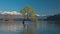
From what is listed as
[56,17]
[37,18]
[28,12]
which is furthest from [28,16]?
[56,17]

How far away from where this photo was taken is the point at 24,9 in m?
13.2

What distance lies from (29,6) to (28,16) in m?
0.85

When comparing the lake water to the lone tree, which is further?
the lone tree

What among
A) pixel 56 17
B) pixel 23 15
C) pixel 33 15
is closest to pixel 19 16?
pixel 23 15

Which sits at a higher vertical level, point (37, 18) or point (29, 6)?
point (29, 6)

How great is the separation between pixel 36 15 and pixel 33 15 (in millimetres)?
264

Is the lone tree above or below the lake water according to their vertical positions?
above

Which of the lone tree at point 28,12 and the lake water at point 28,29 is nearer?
the lake water at point 28,29

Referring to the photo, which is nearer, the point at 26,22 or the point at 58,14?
the point at 26,22

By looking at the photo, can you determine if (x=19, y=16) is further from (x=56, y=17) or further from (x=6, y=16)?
(x=56, y=17)

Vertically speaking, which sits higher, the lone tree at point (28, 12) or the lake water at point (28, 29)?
the lone tree at point (28, 12)

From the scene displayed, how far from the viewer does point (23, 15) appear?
13.5 meters

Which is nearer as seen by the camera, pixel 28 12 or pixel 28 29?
pixel 28 29

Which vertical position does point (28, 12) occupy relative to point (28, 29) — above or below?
above
